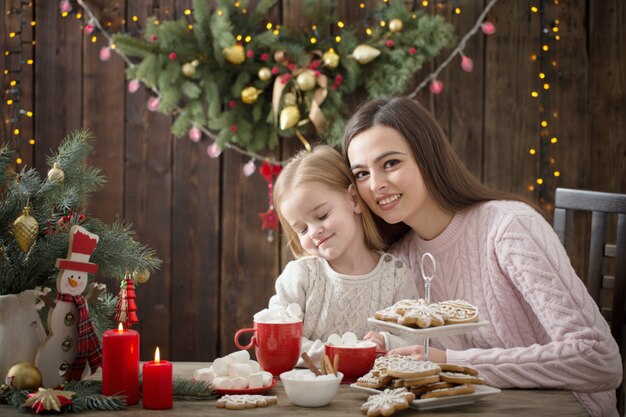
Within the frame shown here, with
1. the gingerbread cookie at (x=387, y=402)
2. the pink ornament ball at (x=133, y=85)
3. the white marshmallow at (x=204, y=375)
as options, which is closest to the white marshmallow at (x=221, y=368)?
the white marshmallow at (x=204, y=375)

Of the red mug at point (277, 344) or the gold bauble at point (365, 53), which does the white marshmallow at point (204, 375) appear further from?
the gold bauble at point (365, 53)

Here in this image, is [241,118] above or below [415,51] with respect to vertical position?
below

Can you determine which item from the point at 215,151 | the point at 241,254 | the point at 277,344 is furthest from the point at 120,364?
the point at 241,254

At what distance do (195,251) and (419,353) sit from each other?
6.65ft

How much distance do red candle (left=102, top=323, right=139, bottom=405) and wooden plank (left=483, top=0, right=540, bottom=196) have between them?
7.44 feet

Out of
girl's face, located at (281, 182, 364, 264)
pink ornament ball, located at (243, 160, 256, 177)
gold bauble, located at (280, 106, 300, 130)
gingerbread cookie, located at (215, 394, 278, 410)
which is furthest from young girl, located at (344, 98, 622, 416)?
pink ornament ball, located at (243, 160, 256, 177)

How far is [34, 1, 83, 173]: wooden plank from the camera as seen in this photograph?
340cm

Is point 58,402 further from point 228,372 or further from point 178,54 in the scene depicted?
point 178,54

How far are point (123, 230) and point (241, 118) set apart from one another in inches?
62.1

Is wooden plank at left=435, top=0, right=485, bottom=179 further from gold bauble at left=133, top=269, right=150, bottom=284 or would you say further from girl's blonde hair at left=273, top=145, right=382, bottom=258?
gold bauble at left=133, top=269, right=150, bottom=284

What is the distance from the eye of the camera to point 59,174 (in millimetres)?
1654

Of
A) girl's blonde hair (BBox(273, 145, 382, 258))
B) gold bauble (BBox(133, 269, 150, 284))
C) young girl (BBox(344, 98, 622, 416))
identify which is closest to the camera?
young girl (BBox(344, 98, 622, 416))

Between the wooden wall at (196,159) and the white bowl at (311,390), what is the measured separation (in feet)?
6.69

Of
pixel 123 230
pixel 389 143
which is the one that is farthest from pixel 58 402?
pixel 389 143
